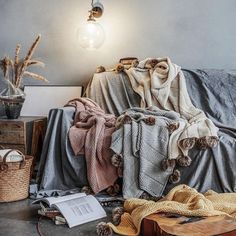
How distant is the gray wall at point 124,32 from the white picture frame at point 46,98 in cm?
10

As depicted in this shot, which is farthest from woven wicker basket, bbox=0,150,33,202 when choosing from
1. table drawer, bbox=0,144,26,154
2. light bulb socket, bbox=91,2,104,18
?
light bulb socket, bbox=91,2,104,18

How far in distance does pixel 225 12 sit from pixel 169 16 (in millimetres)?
539

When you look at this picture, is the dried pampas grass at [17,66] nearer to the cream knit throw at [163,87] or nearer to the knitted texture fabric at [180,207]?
the cream knit throw at [163,87]

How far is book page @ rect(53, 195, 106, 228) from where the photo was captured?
1861mm

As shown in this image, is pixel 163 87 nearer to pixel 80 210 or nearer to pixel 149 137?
pixel 149 137

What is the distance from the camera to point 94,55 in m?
3.46

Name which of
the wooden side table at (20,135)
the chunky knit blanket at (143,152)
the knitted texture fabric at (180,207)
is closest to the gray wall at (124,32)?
the wooden side table at (20,135)

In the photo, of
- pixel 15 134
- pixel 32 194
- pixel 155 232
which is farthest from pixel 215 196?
pixel 15 134

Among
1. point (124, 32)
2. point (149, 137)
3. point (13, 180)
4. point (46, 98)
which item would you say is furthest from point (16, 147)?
point (124, 32)

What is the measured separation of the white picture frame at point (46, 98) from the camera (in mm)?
3410

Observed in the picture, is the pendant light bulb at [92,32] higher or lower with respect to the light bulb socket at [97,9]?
lower

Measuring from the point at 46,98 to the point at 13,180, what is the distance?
4.42ft

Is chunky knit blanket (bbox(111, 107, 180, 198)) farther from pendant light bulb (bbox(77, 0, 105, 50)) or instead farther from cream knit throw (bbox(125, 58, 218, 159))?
pendant light bulb (bbox(77, 0, 105, 50))

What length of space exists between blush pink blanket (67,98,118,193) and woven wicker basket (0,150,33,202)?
1.29 feet
